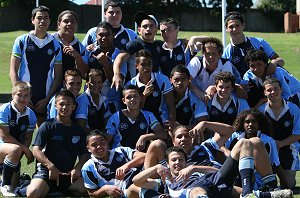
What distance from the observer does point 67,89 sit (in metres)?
8.03

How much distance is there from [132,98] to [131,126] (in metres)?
0.37

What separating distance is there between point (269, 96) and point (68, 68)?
→ 258 centimetres

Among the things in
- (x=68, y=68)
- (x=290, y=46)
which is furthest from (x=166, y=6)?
(x=68, y=68)

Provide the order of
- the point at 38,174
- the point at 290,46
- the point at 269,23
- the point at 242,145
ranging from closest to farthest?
the point at 242,145
the point at 38,174
the point at 290,46
the point at 269,23

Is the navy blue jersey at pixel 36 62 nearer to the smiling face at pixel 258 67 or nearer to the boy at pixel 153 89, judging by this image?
the boy at pixel 153 89

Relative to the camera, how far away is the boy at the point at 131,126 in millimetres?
7836

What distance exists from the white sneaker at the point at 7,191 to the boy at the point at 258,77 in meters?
3.12

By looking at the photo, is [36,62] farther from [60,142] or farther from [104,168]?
[104,168]

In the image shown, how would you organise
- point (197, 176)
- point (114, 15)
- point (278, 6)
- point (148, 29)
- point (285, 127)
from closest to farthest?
point (197, 176) → point (285, 127) → point (148, 29) → point (114, 15) → point (278, 6)

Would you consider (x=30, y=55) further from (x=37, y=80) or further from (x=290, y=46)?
(x=290, y=46)

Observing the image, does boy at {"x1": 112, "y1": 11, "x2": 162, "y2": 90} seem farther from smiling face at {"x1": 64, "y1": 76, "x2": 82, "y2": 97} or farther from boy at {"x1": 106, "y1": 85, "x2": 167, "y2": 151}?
boy at {"x1": 106, "y1": 85, "x2": 167, "y2": 151}

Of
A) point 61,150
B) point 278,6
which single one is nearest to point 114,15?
point 61,150

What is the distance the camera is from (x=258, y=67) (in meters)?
8.23

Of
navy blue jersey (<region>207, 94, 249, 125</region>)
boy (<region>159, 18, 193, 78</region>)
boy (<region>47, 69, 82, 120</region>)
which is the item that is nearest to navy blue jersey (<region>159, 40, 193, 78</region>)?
boy (<region>159, 18, 193, 78</region>)
